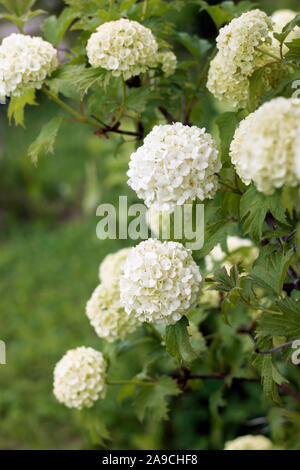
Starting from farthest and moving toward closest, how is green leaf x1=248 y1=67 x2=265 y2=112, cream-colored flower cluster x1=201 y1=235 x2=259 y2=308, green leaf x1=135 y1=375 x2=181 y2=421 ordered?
cream-colored flower cluster x1=201 y1=235 x2=259 y2=308 → green leaf x1=135 y1=375 x2=181 y2=421 → green leaf x1=248 y1=67 x2=265 y2=112

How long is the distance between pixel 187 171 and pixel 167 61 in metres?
0.63

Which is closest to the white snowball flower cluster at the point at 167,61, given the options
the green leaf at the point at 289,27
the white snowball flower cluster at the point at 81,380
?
the green leaf at the point at 289,27

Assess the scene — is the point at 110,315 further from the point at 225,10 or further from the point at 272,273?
A: the point at 225,10

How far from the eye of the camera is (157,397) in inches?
62.7

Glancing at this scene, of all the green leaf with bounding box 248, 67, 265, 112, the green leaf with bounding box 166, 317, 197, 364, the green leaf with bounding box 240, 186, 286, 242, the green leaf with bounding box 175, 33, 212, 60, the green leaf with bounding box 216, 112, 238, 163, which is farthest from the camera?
the green leaf with bounding box 175, 33, 212, 60

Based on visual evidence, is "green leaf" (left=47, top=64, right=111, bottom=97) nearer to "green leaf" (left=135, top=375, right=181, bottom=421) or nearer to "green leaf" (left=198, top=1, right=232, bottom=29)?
"green leaf" (left=198, top=1, right=232, bottom=29)

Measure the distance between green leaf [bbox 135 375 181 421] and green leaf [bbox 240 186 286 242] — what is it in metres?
0.67

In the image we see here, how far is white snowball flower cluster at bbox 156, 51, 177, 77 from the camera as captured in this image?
1.52 meters

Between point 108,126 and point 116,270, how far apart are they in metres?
0.45

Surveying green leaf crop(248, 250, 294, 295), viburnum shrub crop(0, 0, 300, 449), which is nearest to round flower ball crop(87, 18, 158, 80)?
viburnum shrub crop(0, 0, 300, 449)

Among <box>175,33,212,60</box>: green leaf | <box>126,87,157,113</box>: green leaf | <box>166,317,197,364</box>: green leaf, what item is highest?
<box>175,33,212,60</box>: green leaf

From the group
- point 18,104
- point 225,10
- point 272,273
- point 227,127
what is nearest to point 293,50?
point 227,127

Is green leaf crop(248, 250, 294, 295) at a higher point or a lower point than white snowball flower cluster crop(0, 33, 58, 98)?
lower
